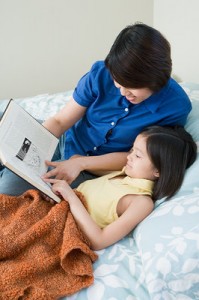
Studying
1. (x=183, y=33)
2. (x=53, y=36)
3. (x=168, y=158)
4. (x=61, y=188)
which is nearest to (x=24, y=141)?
(x=61, y=188)

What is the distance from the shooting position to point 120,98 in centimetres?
116

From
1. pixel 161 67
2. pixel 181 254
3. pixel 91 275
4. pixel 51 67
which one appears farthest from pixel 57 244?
pixel 51 67

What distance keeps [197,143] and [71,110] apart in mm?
450

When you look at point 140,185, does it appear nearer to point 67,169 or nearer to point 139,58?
point 67,169

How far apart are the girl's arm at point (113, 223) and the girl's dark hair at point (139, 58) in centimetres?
33

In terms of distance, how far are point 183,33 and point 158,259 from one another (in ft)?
3.79

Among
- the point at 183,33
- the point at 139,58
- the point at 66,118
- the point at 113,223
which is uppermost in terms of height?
the point at 139,58

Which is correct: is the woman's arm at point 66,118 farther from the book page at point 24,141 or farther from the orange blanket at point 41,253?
the orange blanket at point 41,253

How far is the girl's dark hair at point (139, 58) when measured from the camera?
88cm

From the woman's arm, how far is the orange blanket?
13.1 inches

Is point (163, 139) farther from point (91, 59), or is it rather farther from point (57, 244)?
point (91, 59)

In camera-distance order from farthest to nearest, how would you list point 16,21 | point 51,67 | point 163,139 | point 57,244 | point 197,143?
point 51,67 < point 16,21 < point 197,143 < point 163,139 < point 57,244

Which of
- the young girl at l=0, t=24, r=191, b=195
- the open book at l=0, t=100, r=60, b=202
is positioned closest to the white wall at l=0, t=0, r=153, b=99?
the young girl at l=0, t=24, r=191, b=195

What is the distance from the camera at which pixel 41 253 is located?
2.85 ft
